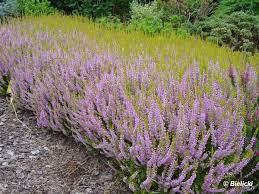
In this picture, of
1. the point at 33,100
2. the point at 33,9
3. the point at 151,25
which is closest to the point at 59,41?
the point at 33,100

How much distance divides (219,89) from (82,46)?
79.0 inches

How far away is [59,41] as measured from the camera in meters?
4.91

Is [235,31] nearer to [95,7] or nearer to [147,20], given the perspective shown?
[147,20]

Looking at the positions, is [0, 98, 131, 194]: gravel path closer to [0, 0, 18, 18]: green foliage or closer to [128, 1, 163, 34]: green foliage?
[128, 1, 163, 34]: green foliage

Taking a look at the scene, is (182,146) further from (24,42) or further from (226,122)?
(24,42)

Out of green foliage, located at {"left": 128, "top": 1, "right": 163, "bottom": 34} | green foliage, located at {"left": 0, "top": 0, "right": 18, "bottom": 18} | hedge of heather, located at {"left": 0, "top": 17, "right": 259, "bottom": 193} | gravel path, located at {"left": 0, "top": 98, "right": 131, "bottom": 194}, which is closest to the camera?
hedge of heather, located at {"left": 0, "top": 17, "right": 259, "bottom": 193}

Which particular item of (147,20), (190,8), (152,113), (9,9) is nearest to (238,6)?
(190,8)

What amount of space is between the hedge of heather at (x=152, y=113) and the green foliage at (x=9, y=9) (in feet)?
12.7

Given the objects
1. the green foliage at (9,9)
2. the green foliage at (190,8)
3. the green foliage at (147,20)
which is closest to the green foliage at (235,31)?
the green foliage at (147,20)

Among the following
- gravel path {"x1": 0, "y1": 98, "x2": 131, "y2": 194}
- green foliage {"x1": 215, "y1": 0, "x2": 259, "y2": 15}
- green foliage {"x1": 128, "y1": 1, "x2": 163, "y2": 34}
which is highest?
green foliage {"x1": 215, "y1": 0, "x2": 259, "y2": 15}

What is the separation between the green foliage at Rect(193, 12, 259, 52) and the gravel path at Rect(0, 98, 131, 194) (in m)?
2.93

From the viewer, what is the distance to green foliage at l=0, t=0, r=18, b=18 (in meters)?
7.86

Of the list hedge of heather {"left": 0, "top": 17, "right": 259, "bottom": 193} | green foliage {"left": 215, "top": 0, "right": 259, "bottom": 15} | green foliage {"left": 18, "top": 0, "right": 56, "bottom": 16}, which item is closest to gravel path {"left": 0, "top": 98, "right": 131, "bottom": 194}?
hedge of heather {"left": 0, "top": 17, "right": 259, "bottom": 193}

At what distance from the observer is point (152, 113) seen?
2.88 m
